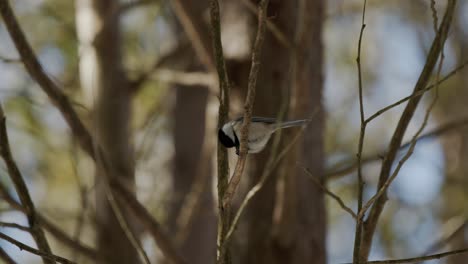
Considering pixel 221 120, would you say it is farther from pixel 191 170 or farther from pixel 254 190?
pixel 191 170

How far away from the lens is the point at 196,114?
14.0 ft

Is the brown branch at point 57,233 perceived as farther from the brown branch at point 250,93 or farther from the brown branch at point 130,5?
the brown branch at point 130,5

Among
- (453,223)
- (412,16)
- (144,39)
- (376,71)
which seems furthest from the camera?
(376,71)

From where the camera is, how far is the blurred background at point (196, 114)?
2365mm

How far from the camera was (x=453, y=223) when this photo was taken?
315cm

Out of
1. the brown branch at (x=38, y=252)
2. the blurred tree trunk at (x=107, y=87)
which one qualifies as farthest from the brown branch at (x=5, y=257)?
the blurred tree trunk at (x=107, y=87)

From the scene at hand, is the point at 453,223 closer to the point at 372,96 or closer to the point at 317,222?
the point at 317,222

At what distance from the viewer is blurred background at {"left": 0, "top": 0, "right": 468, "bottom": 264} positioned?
7.76 feet

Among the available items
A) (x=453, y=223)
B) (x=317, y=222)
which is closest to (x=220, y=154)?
(x=317, y=222)

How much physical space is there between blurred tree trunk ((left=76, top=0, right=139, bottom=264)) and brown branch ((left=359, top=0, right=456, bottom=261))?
4.93 feet

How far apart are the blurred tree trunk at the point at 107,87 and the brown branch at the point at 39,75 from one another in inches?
34.0

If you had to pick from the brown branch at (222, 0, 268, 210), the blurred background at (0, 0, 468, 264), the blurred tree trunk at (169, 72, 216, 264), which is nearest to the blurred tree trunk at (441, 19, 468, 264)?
the blurred background at (0, 0, 468, 264)

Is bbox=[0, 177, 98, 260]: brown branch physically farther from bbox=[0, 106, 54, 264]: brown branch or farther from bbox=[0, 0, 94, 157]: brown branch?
bbox=[0, 0, 94, 157]: brown branch

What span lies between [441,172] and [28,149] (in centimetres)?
343
